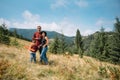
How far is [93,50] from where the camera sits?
4731 cm

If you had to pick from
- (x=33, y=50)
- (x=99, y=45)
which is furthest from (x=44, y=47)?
(x=99, y=45)

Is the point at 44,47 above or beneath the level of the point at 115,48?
above

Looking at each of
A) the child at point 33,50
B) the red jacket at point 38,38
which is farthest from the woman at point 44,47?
the child at point 33,50

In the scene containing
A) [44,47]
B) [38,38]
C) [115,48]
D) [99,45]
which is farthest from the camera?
[99,45]

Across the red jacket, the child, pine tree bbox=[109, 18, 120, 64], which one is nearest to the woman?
the red jacket

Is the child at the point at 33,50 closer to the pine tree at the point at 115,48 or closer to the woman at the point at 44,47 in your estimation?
the woman at the point at 44,47

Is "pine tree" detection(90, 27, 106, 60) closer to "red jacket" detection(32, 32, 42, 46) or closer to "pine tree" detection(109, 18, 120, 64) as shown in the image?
"pine tree" detection(109, 18, 120, 64)

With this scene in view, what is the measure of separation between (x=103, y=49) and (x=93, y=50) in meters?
2.86

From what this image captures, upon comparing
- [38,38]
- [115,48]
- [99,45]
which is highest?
[38,38]

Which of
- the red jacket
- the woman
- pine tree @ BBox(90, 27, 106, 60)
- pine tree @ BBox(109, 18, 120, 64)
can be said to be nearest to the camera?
the woman

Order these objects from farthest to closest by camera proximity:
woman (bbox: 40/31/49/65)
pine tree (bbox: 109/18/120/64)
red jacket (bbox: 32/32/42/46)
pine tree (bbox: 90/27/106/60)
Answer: pine tree (bbox: 90/27/106/60)
pine tree (bbox: 109/18/120/64)
red jacket (bbox: 32/32/42/46)
woman (bbox: 40/31/49/65)

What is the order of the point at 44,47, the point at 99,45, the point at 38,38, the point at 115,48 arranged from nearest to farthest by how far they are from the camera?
the point at 44,47 < the point at 38,38 < the point at 115,48 < the point at 99,45

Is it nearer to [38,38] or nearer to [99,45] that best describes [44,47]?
[38,38]

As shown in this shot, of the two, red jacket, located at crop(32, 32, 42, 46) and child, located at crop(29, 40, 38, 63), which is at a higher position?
red jacket, located at crop(32, 32, 42, 46)
